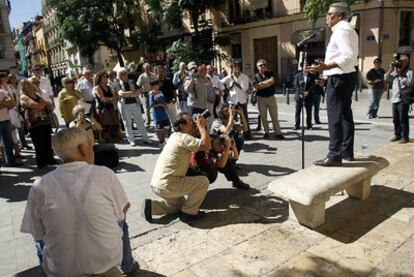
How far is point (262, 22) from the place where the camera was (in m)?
21.1

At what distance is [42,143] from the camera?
6570mm

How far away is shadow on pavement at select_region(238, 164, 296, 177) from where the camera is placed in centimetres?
574

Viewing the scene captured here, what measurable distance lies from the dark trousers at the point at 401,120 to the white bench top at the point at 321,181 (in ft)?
9.91

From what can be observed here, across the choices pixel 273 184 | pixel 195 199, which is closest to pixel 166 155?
pixel 195 199

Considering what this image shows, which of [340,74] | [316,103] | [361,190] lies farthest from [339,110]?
[316,103]

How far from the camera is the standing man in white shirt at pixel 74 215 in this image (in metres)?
2.06

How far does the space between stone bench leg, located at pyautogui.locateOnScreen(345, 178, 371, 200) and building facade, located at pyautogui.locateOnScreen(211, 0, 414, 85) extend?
10323 mm

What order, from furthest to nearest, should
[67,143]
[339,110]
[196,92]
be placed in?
[196,92] < [339,110] < [67,143]

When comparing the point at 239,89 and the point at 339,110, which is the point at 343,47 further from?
the point at 239,89

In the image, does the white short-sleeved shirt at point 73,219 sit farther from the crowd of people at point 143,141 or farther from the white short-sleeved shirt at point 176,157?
the white short-sleeved shirt at point 176,157

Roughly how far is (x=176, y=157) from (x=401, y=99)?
490 cm

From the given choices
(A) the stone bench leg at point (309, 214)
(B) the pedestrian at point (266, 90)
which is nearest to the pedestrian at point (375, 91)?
(B) the pedestrian at point (266, 90)

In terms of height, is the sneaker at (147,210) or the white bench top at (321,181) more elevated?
the white bench top at (321,181)

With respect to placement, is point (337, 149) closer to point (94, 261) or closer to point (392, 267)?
point (392, 267)
